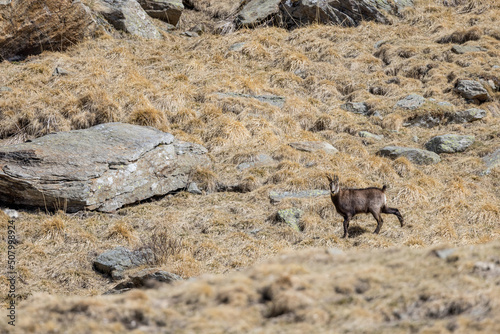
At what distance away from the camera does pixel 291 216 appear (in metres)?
9.80

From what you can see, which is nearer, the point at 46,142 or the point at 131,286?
the point at 131,286

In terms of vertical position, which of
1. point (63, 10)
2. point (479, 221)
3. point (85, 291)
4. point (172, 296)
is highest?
point (63, 10)

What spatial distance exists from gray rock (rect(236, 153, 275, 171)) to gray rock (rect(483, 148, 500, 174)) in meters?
4.98

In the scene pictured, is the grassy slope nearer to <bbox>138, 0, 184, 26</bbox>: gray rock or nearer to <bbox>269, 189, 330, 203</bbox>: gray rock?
<bbox>269, 189, 330, 203</bbox>: gray rock

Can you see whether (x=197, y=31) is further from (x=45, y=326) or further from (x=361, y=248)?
(x=45, y=326)

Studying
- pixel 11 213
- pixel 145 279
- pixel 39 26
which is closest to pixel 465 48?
pixel 39 26

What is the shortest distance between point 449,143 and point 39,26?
41.3ft

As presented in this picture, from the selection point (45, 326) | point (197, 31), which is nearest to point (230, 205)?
point (45, 326)

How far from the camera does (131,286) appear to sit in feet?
23.6

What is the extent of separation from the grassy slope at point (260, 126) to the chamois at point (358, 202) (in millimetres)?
409

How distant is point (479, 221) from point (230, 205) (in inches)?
192

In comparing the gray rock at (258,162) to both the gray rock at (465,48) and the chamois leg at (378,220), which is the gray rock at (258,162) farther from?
the gray rock at (465,48)

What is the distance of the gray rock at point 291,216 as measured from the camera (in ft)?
31.6

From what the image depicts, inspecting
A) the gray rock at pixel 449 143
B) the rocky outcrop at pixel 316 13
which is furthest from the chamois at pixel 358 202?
the rocky outcrop at pixel 316 13
